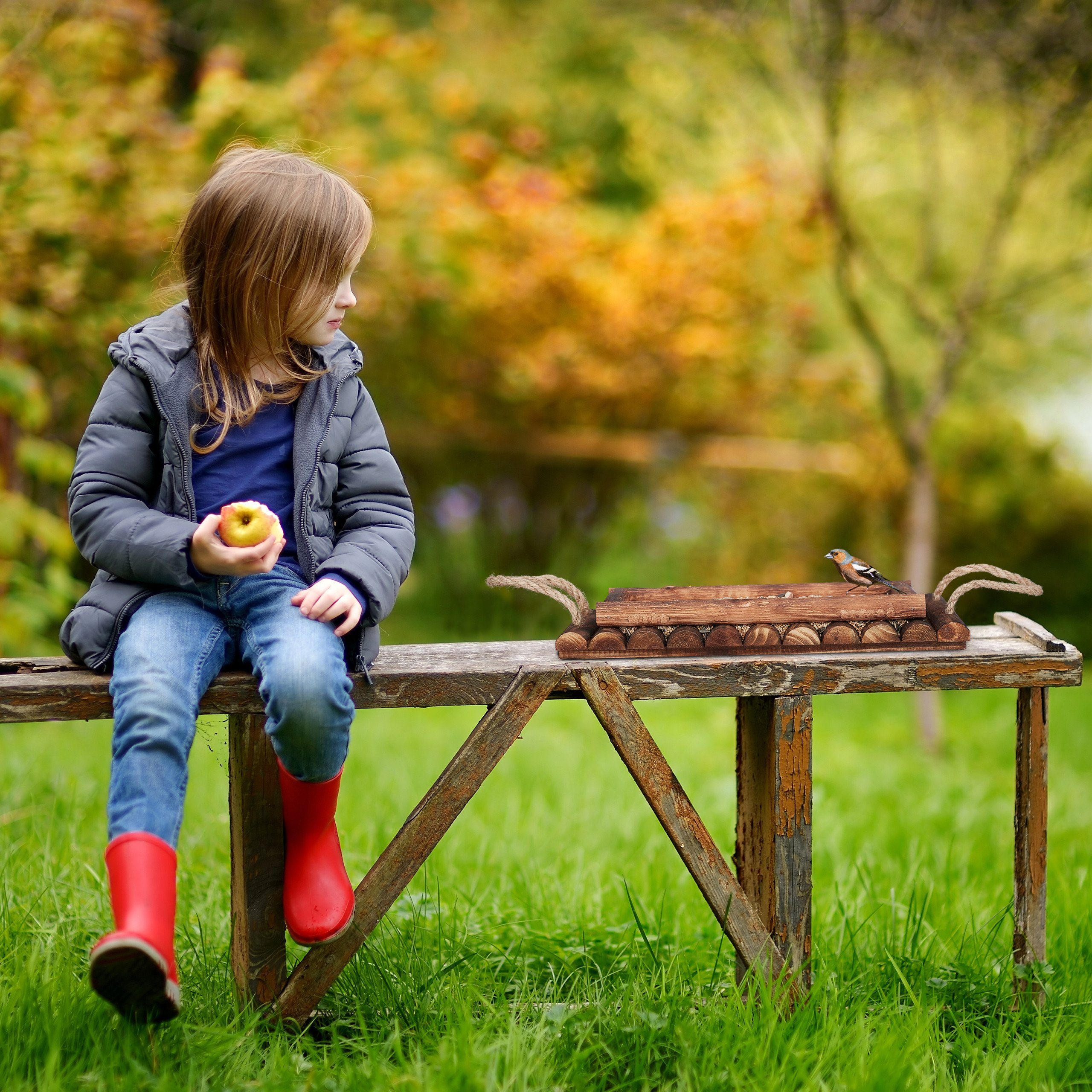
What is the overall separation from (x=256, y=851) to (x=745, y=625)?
41.9 inches

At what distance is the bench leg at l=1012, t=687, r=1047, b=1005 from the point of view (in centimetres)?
241

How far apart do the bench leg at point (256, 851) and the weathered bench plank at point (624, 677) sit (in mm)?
109

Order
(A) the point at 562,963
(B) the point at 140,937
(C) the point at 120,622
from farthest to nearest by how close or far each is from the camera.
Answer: (A) the point at 562,963, (C) the point at 120,622, (B) the point at 140,937

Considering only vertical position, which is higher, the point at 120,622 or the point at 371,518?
the point at 371,518

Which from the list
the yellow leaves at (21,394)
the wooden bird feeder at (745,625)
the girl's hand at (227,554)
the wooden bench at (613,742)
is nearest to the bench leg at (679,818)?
the wooden bench at (613,742)

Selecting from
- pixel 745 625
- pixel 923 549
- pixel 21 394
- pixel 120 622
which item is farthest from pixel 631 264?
pixel 120 622

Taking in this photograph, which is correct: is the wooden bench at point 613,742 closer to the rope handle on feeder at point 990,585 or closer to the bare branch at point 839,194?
the rope handle on feeder at point 990,585

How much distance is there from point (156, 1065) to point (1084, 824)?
3593mm

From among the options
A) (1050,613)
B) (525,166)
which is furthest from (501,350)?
(1050,613)

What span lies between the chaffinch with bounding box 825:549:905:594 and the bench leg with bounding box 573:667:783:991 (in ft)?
1.90

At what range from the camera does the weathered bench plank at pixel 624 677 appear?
2.07 metres

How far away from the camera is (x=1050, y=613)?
7145mm

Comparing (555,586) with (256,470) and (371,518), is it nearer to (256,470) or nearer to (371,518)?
(371,518)

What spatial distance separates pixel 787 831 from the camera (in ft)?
7.57
